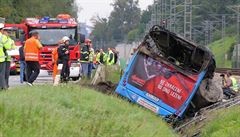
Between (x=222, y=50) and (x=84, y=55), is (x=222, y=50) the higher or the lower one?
the lower one

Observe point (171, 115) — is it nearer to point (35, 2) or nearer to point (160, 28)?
point (160, 28)

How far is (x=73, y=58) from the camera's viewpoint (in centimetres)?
2923

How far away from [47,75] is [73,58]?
2.37m

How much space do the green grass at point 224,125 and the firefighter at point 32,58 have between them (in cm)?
575

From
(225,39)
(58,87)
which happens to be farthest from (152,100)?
(225,39)

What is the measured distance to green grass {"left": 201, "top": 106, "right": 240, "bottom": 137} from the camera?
13.8m

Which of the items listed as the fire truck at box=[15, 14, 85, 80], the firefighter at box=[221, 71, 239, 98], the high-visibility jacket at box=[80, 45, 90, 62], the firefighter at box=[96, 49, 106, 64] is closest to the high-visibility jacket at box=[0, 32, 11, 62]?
the firefighter at box=[221, 71, 239, 98]

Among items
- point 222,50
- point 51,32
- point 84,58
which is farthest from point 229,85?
point 222,50

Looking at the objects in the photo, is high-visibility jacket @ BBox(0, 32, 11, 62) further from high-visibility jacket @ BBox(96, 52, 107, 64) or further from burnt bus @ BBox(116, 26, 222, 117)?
high-visibility jacket @ BBox(96, 52, 107, 64)

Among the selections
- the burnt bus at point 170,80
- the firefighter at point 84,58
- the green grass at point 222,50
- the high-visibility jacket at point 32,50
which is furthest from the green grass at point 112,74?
the green grass at point 222,50

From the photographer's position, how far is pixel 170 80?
17594 mm

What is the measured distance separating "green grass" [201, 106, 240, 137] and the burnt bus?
1524mm

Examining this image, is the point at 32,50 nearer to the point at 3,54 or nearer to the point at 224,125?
the point at 3,54

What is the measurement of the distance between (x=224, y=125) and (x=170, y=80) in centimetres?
324
